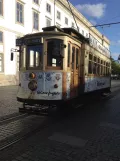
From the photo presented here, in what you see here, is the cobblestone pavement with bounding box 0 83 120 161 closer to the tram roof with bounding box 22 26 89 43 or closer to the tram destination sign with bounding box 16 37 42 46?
the tram destination sign with bounding box 16 37 42 46

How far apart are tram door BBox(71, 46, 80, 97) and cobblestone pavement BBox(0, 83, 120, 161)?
156 centimetres

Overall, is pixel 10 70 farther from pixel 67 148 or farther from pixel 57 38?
pixel 67 148

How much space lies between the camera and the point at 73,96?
11211mm

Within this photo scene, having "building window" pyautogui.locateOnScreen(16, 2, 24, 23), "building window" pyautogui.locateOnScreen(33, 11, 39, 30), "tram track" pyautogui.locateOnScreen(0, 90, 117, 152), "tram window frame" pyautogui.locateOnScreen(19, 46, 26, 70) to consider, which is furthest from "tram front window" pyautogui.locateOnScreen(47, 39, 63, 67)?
"building window" pyautogui.locateOnScreen(33, 11, 39, 30)

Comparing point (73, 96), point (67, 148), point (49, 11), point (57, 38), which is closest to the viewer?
point (67, 148)

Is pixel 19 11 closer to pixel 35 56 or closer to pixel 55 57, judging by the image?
pixel 35 56

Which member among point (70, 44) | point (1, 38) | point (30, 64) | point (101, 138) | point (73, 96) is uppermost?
point (1, 38)

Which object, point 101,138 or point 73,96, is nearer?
point 101,138

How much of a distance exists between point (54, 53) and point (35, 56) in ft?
2.41

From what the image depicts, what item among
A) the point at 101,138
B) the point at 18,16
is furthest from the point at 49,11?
the point at 101,138

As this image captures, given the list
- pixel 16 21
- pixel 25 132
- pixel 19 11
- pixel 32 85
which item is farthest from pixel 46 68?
pixel 19 11

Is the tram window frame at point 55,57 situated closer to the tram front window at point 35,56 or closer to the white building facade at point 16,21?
the tram front window at point 35,56

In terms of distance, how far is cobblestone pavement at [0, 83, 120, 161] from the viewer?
237 inches

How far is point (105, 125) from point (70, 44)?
10.9 ft
